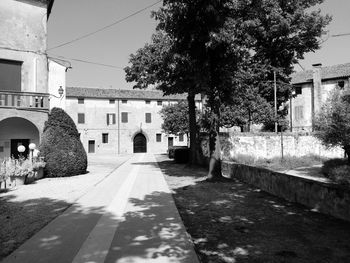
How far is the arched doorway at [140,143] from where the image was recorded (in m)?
47.9

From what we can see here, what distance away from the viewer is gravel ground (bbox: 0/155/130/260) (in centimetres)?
646

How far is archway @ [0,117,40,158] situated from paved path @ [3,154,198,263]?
10.2 m

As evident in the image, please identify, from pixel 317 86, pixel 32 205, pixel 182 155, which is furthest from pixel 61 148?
pixel 317 86

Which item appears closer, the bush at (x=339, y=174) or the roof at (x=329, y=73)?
the bush at (x=339, y=174)

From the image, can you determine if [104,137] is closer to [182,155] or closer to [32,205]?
[182,155]

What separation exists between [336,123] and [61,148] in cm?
1479

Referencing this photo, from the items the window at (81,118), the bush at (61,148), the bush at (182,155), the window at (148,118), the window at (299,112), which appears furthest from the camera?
the window at (148,118)

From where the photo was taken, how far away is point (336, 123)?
58.0ft

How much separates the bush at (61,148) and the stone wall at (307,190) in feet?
28.7

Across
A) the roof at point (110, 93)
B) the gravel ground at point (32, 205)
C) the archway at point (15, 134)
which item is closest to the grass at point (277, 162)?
the gravel ground at point (32, 205)

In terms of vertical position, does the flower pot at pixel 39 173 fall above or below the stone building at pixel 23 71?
below

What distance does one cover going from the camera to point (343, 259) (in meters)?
5.08

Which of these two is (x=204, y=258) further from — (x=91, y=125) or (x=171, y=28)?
(x=91, y=125)

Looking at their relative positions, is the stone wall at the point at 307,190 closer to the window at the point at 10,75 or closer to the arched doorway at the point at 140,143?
the window at the point at 10,75
